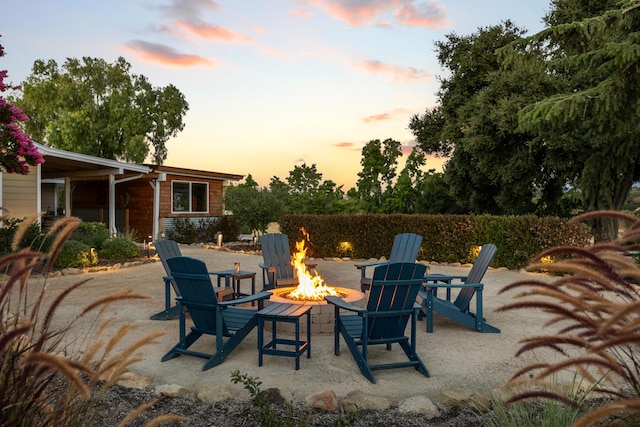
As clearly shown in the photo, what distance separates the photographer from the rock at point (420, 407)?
342cm

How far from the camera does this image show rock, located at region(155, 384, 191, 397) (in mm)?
3727

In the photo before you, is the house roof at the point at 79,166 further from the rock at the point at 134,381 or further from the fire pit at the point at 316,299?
the rock at the point at 134,381

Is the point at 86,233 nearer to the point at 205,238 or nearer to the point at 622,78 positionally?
the point at 205,238

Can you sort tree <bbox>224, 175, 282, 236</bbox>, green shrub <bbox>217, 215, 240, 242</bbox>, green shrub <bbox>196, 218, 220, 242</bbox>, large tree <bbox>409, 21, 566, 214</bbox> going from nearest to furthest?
large tree <bbox>409, 21, 566, 214</bbox> → tree <bbox>224, 175, 282, 236</bbox> → green shrub <bbox>196, 218, 220, 242</bbox> → green shrub <bbox>217, 215, 240, 242</bbox>

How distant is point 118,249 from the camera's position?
12.2 m

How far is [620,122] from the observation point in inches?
453

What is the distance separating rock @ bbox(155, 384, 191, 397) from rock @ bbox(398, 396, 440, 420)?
5.66 ft

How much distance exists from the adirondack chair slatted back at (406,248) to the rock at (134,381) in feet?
15.4

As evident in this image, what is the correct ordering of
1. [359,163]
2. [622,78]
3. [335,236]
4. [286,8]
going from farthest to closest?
[359,163], [335,236], [286,8], [622,78]

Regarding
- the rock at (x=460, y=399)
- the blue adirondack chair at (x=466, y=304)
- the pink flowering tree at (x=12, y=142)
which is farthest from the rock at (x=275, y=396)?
the pink flowering tree at (x=12, y=142)

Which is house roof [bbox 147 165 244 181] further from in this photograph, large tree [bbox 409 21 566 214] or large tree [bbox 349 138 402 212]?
large tree [bbox 409 21 566 214]

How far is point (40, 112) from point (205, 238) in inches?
926

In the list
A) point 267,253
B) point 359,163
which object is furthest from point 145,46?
point 267,253

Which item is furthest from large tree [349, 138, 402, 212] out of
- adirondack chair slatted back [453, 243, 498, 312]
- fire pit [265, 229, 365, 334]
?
fire pit [265, 229, 365, 334]
